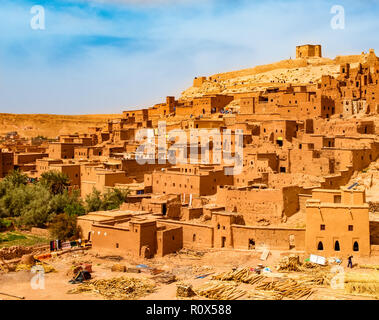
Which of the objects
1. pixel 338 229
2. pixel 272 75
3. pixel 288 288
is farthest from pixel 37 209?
pixel 272 75

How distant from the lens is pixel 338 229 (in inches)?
773

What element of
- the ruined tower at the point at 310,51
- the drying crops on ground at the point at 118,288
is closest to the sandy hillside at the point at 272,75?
the ruined tower at the point at 310,51

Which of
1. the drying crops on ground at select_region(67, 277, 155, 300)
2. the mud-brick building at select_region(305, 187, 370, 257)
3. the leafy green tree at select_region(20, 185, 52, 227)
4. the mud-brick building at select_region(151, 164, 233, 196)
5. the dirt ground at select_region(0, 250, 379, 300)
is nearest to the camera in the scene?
the drying crops on ground at select_region(67, 277, 155, 300)

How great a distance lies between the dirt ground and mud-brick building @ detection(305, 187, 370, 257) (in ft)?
2.07

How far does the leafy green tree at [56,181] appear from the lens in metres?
32.9

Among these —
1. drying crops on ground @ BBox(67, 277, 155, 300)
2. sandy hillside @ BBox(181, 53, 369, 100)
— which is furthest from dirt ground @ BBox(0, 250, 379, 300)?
sandy hillside @ BBox(181, 53, 369, 100)

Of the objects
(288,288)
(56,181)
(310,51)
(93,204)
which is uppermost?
(310,51)

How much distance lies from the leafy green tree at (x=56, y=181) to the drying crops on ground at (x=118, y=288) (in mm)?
16241

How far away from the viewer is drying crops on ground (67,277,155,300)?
53.2 ft

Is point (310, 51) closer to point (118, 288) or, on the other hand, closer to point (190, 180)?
point (190, 180)

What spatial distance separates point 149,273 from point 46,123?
80.4 metres

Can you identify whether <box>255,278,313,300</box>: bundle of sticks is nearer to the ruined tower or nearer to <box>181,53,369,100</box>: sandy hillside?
<box>181,53,369,100</box>: sandy hillside
